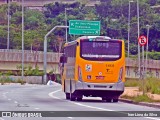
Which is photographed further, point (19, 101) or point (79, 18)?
point (79, 18)

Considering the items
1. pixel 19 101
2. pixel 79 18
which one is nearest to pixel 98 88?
pixel 19 101

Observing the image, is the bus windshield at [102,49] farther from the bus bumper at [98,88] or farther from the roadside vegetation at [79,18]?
the roadside vegetation at [79,18]

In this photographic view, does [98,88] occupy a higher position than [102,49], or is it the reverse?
[102,49]

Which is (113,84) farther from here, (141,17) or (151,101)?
(141,17)

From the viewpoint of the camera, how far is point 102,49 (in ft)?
115

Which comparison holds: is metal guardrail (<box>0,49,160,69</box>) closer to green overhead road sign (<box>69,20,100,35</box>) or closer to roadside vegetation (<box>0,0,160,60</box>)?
roadside vegetation (<box>0,0,160,60</box>)

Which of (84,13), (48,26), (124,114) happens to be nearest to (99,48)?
(124,114)

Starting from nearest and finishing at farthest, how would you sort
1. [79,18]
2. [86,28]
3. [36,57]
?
1. [86,28]
2. [36,57]
3. [79,18]

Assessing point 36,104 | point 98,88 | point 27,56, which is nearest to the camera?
point 36,104

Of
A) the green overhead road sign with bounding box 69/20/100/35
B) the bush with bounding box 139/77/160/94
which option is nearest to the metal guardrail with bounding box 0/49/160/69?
the green overhead road sign with bounding box 69/20/100/35

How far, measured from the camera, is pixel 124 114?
25.6 m

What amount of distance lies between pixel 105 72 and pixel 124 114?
9547 millimetres

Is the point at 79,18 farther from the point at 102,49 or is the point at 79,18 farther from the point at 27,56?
the point at 102,49

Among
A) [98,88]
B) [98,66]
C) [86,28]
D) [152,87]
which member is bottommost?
[152,87]
